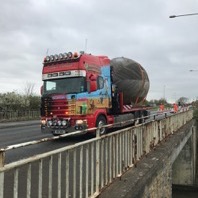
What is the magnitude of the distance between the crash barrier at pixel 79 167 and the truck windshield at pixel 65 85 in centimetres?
542

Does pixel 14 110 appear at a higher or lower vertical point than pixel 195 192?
higher

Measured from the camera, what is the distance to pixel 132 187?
6.14 metres

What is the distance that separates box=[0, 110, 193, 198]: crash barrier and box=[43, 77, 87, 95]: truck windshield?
5422 mm

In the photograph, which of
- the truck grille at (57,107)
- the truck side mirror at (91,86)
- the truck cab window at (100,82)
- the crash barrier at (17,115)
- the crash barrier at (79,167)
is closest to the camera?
the crash barrier at (79,167)

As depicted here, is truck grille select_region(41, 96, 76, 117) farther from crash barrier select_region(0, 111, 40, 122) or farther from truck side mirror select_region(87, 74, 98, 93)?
crash barrier select_region(0, 111, 40, 122)

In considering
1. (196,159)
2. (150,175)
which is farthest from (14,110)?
(150,175)

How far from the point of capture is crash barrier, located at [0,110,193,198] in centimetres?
408

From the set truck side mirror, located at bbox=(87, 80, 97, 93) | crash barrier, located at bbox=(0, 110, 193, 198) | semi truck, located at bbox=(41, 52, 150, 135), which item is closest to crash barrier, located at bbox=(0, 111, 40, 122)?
semi truck, located at bbox=(41, 52, 150, 135)

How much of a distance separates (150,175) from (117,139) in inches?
52.8

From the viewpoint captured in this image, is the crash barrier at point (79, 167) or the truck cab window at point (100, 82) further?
the truck cab window at point (100, 82)

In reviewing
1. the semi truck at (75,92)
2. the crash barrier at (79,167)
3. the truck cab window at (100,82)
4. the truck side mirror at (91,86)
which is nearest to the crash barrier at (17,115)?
the semi truck at (75,92)

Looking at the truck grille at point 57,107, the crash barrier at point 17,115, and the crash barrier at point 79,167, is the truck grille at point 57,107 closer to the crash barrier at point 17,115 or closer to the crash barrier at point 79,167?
the crash barrier at point 79,167

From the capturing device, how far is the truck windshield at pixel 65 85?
1374cm

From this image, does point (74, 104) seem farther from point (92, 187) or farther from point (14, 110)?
point (14, 110)
